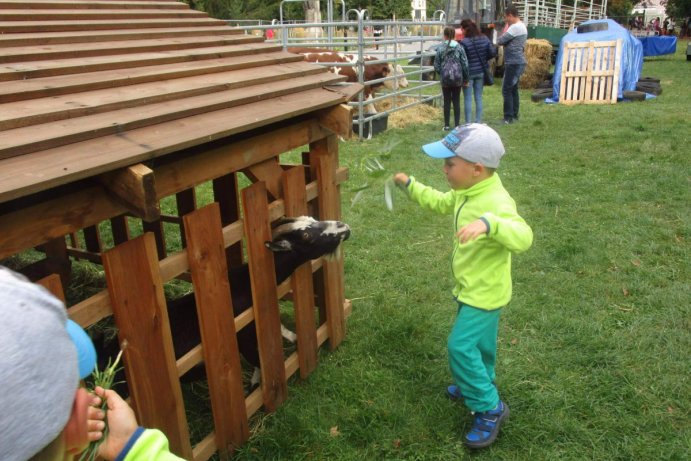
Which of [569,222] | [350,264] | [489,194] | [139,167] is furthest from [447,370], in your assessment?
[569,222]

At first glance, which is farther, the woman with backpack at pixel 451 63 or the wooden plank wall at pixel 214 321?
the woman with backpack at pixel 451 63

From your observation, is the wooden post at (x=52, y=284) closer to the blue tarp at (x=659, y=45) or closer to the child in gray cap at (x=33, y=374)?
the child in gray cap at (x=33, y=374)

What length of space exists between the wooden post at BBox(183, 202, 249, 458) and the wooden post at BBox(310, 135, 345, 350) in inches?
36.5

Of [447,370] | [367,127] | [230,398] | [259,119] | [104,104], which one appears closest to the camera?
[104,104]

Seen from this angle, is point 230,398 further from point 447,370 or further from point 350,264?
point 350,264

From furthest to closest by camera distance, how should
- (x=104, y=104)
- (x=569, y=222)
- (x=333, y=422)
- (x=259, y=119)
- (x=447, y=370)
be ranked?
(x=569, y=222) < (x=447, y=370) < (x=333, y=422) < (x=259, y=119) < (x=104, y=104)

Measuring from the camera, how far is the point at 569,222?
558 cm

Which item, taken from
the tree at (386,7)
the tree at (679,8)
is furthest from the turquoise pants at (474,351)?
the tree at (386,7)

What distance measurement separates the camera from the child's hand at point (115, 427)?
4.36ft

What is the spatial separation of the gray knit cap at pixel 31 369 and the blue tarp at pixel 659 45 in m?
26.3

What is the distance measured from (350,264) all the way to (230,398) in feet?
7.36

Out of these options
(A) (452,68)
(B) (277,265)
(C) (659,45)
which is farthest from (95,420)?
(C) (659,45)

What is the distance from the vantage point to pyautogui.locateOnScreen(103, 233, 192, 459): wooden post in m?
2.13

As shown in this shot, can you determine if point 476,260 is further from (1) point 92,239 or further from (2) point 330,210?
(1) point 92,239
